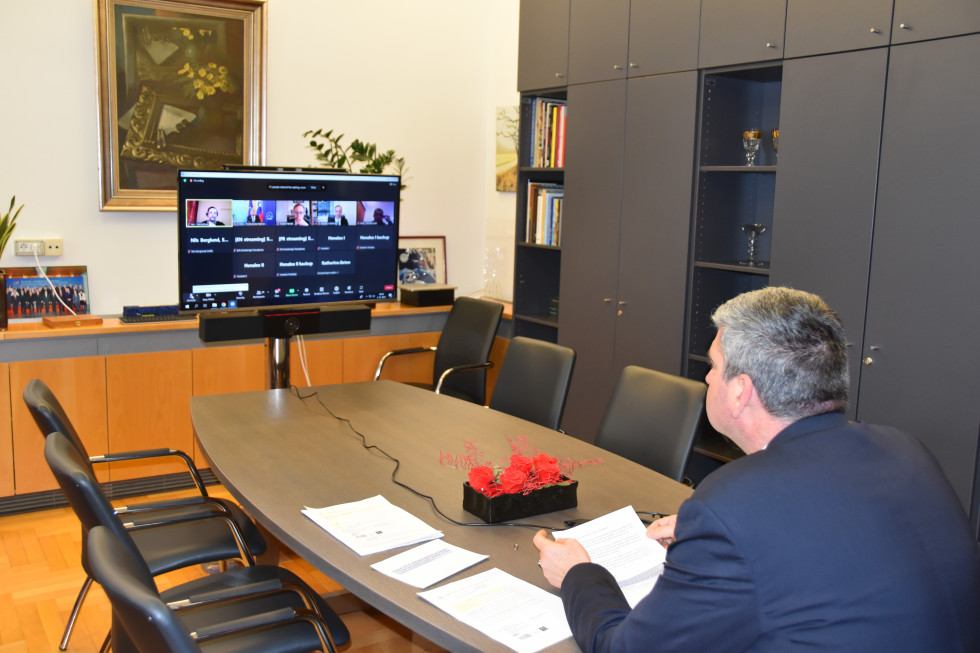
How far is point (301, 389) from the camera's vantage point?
11.4ft

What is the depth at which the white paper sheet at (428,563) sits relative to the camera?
1.82 metres

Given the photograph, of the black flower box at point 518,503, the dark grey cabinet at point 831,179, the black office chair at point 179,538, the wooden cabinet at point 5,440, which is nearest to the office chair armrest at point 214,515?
the black office chair at point 179,538

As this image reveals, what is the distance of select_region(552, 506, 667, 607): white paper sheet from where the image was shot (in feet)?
6.05

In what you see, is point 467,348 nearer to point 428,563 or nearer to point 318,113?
point 318,113

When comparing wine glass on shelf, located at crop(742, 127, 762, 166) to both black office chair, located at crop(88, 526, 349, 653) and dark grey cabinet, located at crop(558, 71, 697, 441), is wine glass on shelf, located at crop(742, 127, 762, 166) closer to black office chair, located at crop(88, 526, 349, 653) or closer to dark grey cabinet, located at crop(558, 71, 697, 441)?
dark grey cabinet, located at crop(558, 71, 697, 441)

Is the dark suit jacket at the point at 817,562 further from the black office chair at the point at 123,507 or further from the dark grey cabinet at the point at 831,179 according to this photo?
the dark grey cabinet at the point at 831,179

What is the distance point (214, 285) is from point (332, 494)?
186cm

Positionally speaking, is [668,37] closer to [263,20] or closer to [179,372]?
[263,20]

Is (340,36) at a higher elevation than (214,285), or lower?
higher

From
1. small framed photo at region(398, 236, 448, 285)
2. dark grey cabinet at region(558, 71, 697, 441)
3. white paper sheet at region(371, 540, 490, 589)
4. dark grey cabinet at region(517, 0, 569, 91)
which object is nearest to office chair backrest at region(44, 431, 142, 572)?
white paper sheet at region(371, 540, 490, 589)

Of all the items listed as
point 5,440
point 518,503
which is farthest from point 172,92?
point 518,503

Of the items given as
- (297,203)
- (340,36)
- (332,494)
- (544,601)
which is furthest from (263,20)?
(544,601)

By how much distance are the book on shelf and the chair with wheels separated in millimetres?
2775

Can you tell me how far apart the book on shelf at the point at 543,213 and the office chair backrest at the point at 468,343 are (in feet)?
2.14
